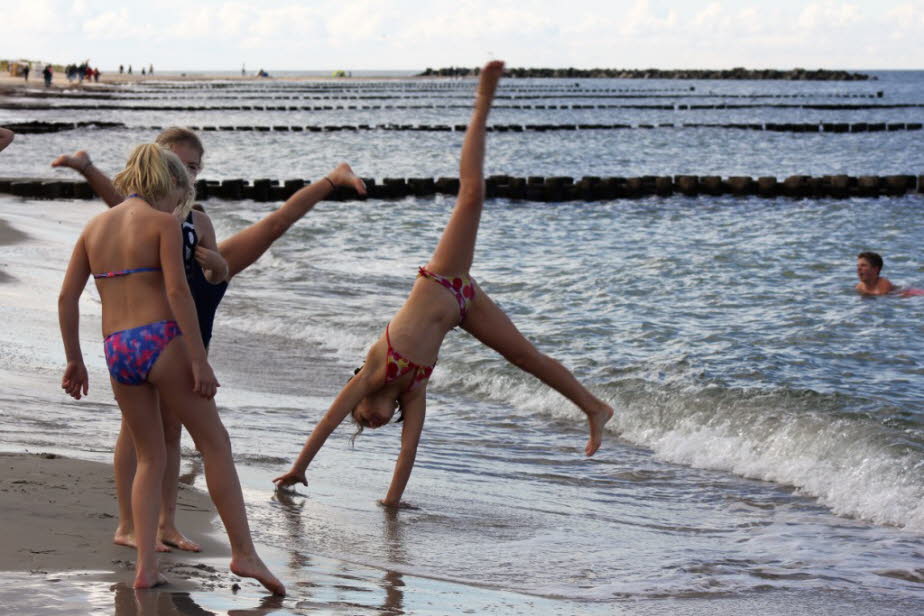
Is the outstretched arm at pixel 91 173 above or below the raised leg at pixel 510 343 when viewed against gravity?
above

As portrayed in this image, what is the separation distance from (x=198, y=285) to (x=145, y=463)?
769mm

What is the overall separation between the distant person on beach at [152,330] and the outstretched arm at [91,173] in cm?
57

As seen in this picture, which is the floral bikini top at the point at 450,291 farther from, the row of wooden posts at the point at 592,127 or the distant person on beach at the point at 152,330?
the row of wooden posts at the point at 592,127

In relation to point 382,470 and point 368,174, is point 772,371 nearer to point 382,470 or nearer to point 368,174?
point 382,470

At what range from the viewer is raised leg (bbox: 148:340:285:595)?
3955 millimetres

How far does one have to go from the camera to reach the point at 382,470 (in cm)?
681

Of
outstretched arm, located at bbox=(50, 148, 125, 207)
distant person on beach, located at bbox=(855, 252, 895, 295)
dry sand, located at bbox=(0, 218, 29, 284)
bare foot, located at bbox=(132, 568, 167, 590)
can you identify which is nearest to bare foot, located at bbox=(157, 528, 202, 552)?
bare foot, located at bbox=(132, 568, 167, 590)

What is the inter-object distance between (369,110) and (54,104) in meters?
19.9

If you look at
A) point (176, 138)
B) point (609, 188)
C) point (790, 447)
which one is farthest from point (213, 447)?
point (609, 188)

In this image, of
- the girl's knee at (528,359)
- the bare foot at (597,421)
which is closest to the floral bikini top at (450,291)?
the girl's knee at (528,359)

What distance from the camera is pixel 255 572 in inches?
158

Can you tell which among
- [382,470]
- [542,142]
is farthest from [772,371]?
[542,142]

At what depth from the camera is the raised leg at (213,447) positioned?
3955 millimetres

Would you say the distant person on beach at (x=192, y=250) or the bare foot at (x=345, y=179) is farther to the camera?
the bare foot at (x=345, y=179)
